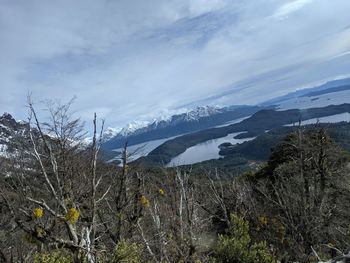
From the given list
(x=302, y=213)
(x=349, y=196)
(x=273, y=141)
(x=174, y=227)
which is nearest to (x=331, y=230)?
(x=302, y=213)

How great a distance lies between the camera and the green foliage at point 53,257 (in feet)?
31.0

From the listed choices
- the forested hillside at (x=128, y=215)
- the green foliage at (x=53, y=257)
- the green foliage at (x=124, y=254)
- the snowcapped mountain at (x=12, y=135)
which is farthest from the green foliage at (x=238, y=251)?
the snowcapped mountain at (x=12, y=135)

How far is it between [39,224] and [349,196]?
89.9 ft

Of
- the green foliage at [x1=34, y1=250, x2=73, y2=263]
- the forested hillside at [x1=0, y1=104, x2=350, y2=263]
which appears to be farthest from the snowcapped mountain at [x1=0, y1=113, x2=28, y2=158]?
the green foliage at [x1=34, y1=250, x2=73, y2=263]

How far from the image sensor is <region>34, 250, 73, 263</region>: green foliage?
31.0ft

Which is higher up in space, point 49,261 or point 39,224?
point 39,224

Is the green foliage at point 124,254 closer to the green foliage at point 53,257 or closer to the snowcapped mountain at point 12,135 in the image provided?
the green foliage at point 53,257

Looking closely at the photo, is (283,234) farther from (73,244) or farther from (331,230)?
(73,244)

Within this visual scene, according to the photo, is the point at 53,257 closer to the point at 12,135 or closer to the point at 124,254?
the point at 124,254

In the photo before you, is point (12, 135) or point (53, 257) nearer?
point (53, 257)

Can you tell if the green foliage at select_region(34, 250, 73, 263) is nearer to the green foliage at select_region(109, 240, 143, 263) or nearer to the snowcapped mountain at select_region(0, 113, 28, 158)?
the green foliage at select_region(109, 240, 143, 263)

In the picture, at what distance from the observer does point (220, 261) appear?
16688 millimetres

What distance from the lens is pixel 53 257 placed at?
9.69 m

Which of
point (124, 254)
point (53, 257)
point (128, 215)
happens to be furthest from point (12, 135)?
point (124, 254)
